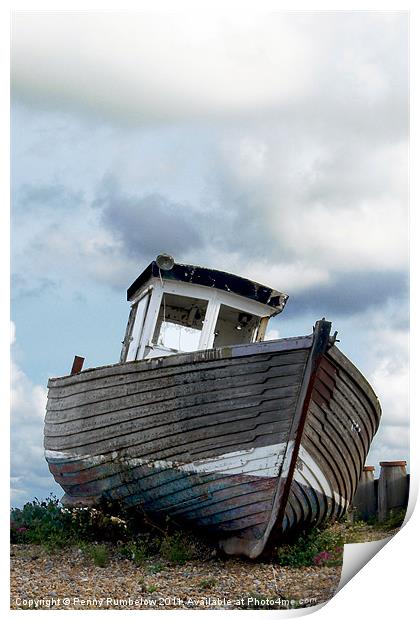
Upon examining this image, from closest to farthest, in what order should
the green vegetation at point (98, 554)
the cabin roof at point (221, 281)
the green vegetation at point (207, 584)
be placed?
the green vegetation at point (207, 584) → the green vegetation at point (98, 554) → the cabin roof at point (221, 281)

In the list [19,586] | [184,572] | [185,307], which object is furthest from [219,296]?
[19,586]

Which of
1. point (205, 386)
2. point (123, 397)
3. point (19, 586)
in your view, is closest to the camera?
point (19, 586)

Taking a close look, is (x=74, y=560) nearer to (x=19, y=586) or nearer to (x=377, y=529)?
(x=19, y=586)

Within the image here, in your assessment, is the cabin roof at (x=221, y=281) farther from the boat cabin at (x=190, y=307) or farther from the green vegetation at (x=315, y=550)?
the green vegetation at (x=315, y=550)

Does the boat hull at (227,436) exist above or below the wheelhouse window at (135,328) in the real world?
below

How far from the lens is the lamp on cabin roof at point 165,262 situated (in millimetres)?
6051

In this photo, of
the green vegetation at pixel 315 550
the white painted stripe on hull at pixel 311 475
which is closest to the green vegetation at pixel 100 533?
the green vegetation at pixel 315 550

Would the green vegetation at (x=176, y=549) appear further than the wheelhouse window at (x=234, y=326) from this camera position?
No

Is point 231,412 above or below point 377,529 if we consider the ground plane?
above

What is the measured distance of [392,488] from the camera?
5629mm

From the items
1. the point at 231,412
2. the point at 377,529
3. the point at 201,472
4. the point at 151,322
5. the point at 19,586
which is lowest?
the point at 19,586

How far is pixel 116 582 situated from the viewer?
516 centimetres

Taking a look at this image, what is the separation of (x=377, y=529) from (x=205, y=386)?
4.92ft

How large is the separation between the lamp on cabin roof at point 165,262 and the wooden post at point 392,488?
6.98ft
